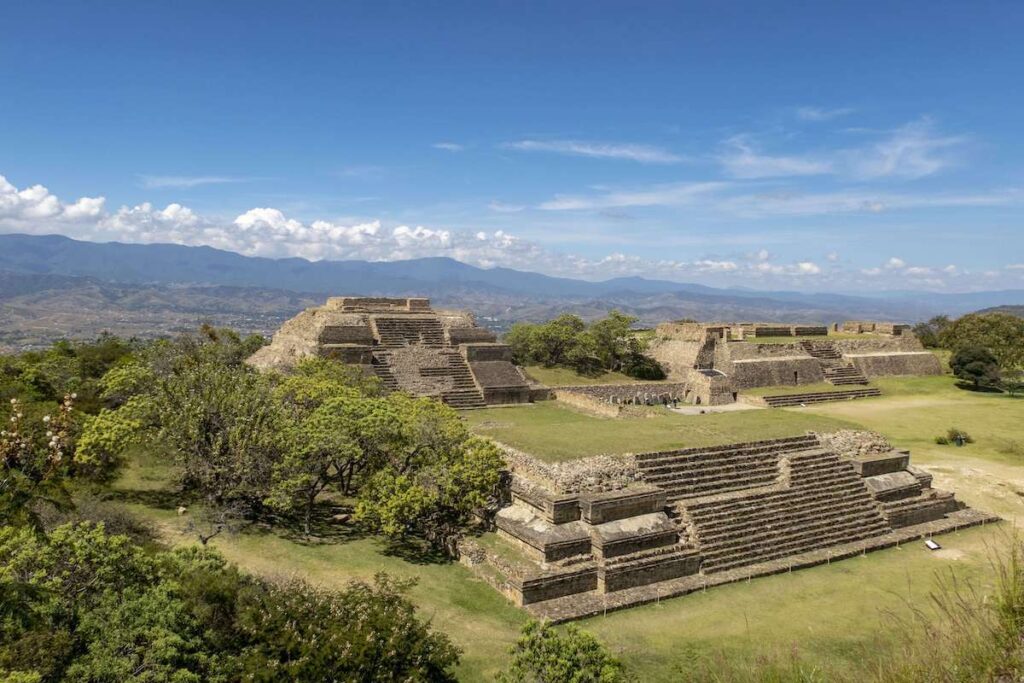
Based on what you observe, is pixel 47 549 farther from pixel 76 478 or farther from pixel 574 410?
pixel 574 410

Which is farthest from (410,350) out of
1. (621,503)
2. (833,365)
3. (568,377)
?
(833,365)

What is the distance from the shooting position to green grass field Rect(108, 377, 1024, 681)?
10.2 m

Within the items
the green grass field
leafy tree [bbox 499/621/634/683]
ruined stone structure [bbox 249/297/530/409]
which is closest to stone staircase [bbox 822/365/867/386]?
the green grass field

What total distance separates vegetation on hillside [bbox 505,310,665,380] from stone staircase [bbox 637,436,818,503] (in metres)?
18.2

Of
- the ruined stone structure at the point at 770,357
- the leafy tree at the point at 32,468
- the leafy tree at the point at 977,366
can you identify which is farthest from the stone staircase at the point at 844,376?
the leafy tree at the point at 32,468

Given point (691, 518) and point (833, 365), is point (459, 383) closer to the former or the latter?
point (691, 518)

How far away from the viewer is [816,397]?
32.7 meters

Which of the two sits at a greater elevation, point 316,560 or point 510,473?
point 510,473

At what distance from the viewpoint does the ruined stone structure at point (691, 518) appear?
40.0 feet

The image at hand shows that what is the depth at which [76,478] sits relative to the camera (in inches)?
566

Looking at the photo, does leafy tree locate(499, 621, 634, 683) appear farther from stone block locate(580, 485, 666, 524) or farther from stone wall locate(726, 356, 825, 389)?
stone wall locate(726, 356, 825, 389)

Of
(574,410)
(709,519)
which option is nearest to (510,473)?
(709,519)

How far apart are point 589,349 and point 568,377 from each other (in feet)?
7.73

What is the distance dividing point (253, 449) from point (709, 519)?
10.4 meters
